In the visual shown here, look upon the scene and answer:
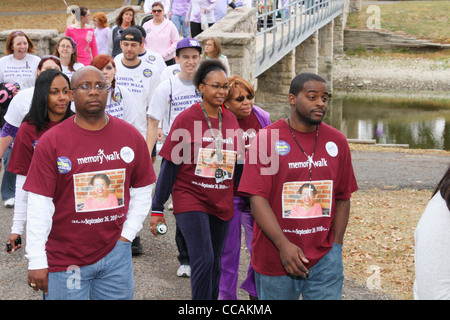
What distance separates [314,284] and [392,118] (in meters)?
25.8

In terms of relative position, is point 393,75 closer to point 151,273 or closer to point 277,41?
point 277,41

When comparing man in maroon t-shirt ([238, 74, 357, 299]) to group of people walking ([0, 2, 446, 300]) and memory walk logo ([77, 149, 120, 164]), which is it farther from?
memory walk logo ([77, 149, 120, 164])

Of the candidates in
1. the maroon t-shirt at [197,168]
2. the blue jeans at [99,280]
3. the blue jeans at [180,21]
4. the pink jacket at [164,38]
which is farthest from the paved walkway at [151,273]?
the blue jeans at [180,21]

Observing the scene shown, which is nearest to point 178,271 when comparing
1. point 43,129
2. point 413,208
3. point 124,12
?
point 43,129

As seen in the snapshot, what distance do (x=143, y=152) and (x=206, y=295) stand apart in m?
1.29

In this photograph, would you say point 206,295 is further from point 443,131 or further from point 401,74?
point 401,74

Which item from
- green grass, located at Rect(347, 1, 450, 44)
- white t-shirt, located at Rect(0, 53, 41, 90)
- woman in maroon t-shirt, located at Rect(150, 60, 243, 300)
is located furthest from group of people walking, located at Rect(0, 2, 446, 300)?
green grass, located at Rect(347, 1, 450, 44)

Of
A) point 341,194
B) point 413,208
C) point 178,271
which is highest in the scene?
point 341,194

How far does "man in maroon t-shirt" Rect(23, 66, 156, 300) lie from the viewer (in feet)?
11.5

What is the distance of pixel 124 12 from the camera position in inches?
434

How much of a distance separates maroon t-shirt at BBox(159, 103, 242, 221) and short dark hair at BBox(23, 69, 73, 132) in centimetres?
86

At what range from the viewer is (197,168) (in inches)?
184

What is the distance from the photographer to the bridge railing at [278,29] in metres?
16.5

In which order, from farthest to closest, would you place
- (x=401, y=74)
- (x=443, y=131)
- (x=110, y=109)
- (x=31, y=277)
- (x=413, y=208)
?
(x=401, y=74)
(x=443, y=131)
(x=413, y=208)
(x=110, y=109)
(x=31, y=277)
